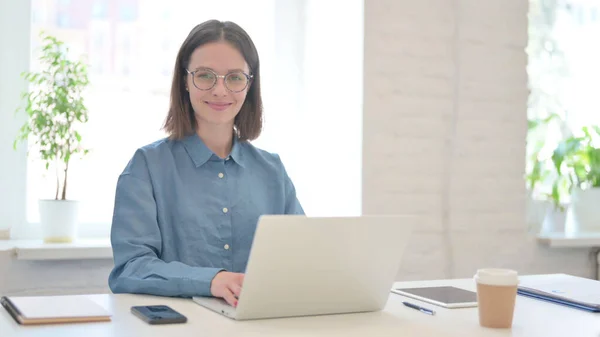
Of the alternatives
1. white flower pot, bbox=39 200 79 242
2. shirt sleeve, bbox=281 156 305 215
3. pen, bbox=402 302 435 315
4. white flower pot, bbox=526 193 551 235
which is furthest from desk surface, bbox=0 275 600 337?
white flower pot, bbox=526 193 551 235

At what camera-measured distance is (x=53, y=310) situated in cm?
133

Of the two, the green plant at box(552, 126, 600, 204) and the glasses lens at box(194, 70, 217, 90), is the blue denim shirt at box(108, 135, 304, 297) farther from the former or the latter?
the green plant at box(552, 126, 600, 204)

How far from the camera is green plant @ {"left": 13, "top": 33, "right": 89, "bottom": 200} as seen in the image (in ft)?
8.31

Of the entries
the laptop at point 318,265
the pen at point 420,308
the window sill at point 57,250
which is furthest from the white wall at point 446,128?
the laptop at point 318,265

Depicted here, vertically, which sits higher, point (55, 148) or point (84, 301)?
point (55, 148)

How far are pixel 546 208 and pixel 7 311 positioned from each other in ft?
8.34

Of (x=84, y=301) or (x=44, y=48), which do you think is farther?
(x=44, y=48)

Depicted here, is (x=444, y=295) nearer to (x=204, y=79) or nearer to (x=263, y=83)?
(x=204, y=79)

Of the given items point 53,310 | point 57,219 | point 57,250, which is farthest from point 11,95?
point 53,310

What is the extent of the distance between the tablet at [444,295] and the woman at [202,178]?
46 cm

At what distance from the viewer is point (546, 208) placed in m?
3.32

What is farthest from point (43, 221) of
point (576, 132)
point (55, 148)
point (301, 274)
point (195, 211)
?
point (576, 132)

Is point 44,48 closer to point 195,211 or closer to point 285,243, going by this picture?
point 195,211

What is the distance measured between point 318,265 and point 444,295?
1.51 ft
